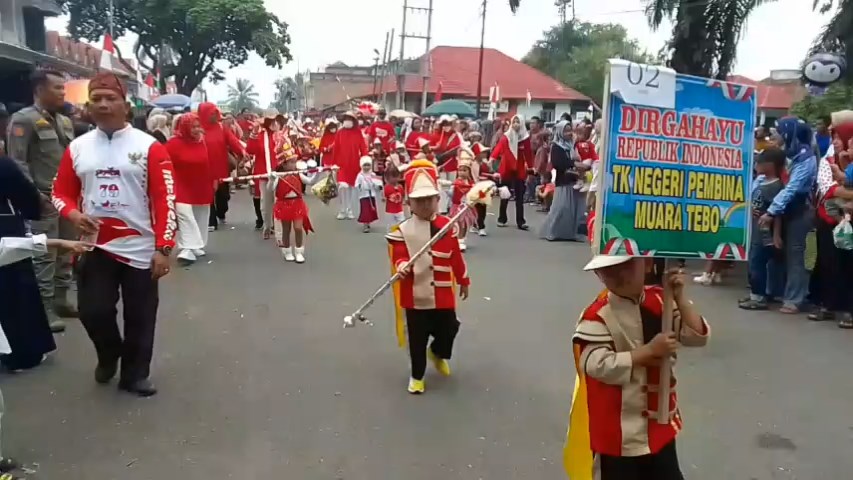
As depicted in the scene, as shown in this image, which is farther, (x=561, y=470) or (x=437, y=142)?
(x=437, y=142)

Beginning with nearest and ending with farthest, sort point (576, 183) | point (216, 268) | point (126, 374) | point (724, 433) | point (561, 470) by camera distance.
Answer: point (561, 470) → point (724, 433) → point (126, 374) → point (216, 268) → point (576, 183)

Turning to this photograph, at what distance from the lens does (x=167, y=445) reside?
4926 mm

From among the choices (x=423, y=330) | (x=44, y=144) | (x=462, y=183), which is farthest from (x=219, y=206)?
(x=423, y=330)

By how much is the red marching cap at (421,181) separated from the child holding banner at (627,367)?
2.80 m

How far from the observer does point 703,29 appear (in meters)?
13.3

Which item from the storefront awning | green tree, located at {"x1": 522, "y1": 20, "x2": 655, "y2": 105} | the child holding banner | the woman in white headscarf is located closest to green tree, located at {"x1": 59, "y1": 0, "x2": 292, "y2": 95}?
the storefront awning

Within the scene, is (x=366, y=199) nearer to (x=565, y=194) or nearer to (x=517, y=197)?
(x=517, y=197)

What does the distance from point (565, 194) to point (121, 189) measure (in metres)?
9.11

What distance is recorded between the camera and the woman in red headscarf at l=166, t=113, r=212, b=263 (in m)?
10.7

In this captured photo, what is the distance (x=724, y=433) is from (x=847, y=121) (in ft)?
15.1

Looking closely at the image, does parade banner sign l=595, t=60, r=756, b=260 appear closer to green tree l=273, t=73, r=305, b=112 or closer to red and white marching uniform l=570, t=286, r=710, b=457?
red and white marching uniform l=570, t=286, r=710, b=457

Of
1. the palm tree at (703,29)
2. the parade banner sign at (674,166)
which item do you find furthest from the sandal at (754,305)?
the parade banner sign at (674,166)

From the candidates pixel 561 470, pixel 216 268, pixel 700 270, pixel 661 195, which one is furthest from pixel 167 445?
pixel 700 270

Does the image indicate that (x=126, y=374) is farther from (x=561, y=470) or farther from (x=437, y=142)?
(x=437, y=142)
